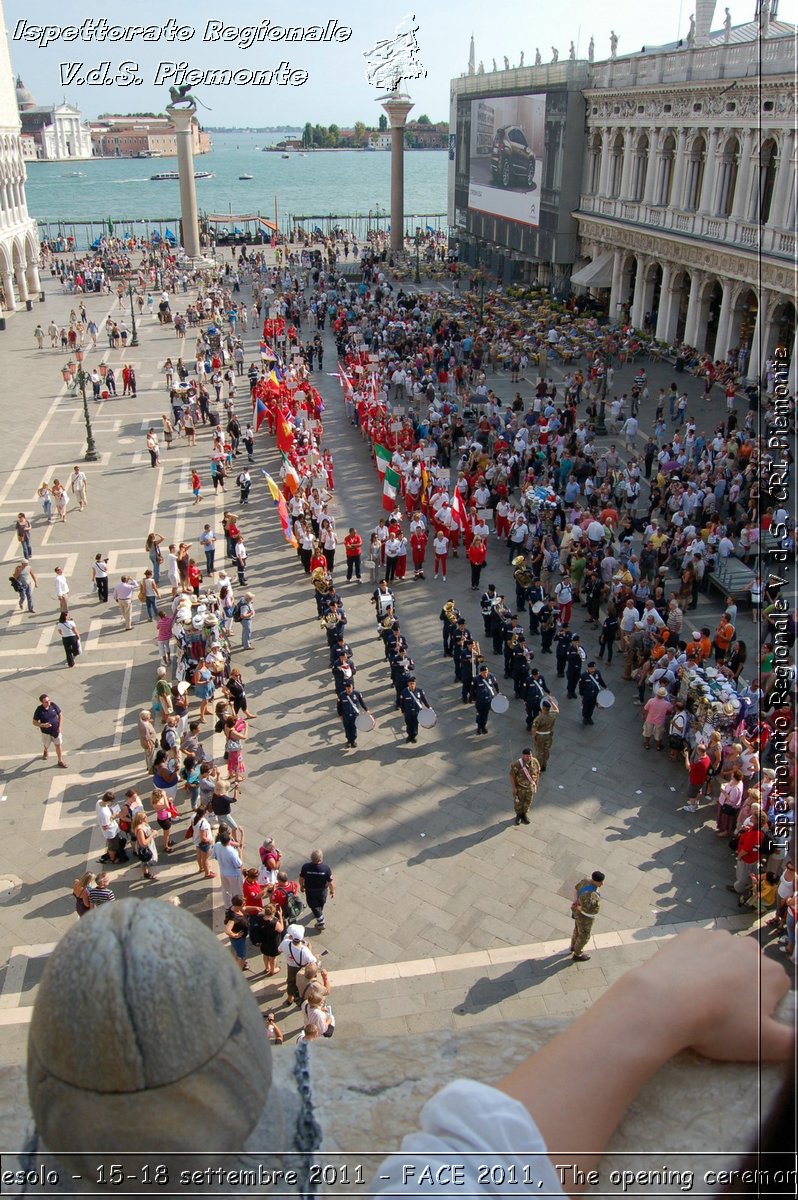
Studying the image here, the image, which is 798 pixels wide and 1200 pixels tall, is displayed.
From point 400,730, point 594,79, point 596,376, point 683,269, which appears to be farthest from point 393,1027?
point 594,79

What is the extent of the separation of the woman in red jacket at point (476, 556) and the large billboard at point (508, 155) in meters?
34.0

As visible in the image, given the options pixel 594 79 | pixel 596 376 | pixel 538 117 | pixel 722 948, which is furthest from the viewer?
pixel 538 117

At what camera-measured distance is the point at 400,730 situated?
576 inches

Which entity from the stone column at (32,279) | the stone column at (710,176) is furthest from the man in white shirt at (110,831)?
the stone column at (32,279)

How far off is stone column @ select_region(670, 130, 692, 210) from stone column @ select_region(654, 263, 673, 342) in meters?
2.20

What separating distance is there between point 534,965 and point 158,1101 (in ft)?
30.7

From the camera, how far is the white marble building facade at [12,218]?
5003cm

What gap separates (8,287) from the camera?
5022 centimetres

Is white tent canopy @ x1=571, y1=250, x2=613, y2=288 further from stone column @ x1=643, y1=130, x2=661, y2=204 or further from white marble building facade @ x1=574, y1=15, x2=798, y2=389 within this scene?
stone column @ x1=643, y1=130, x2=661, y2=204

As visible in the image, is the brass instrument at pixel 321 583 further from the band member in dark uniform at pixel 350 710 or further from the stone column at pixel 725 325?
the stone column at pixel 725 325

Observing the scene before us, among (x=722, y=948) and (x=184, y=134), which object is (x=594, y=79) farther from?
(x=722, y=948)

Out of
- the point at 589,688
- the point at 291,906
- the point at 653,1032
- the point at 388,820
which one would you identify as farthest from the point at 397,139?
the point at 653,1032

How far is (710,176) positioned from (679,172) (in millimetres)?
2425

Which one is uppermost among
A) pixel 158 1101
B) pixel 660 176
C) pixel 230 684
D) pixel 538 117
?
pixel 538 117
